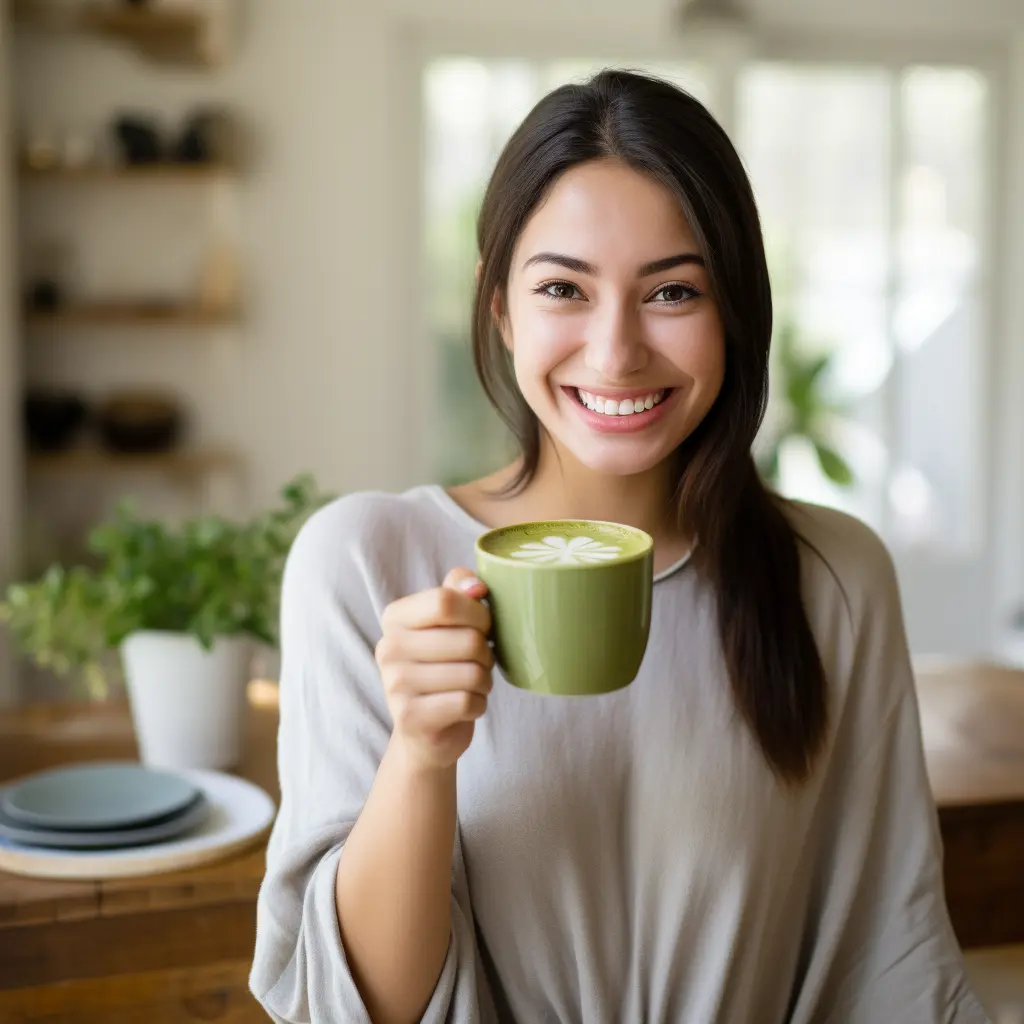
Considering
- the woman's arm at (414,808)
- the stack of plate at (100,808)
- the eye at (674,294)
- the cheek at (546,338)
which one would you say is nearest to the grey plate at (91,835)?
the stack of plate at (100,808)

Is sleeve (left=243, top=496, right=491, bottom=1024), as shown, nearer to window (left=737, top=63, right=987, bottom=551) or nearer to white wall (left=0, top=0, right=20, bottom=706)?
white wall (left=0, top=0, right=20, bottom=706)

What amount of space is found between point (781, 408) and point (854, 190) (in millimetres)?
→ 865

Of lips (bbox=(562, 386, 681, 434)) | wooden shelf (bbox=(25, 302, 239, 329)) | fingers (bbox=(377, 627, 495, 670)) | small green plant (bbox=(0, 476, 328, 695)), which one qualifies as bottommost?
small green plant (bbox=(0, 476, 328, 695))

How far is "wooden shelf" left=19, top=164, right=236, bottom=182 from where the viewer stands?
4.13 meters

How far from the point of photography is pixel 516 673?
0.86 meters

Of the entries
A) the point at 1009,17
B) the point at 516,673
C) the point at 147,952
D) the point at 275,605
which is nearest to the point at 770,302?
the point at 516,673

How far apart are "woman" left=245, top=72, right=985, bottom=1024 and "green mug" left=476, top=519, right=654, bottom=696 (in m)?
0.16

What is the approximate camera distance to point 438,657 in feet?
2.85

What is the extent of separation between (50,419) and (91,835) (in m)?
3.12

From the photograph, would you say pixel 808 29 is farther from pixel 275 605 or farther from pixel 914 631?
pixel 275 605

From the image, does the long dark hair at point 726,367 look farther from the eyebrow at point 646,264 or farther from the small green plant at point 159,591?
the small green plant at point 159,591

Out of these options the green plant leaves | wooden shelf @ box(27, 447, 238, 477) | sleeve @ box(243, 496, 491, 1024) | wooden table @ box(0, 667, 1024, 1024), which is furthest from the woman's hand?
the green plant leaves

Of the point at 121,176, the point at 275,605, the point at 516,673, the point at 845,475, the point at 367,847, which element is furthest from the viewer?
the point at 845,475

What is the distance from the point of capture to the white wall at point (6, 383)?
402cm
